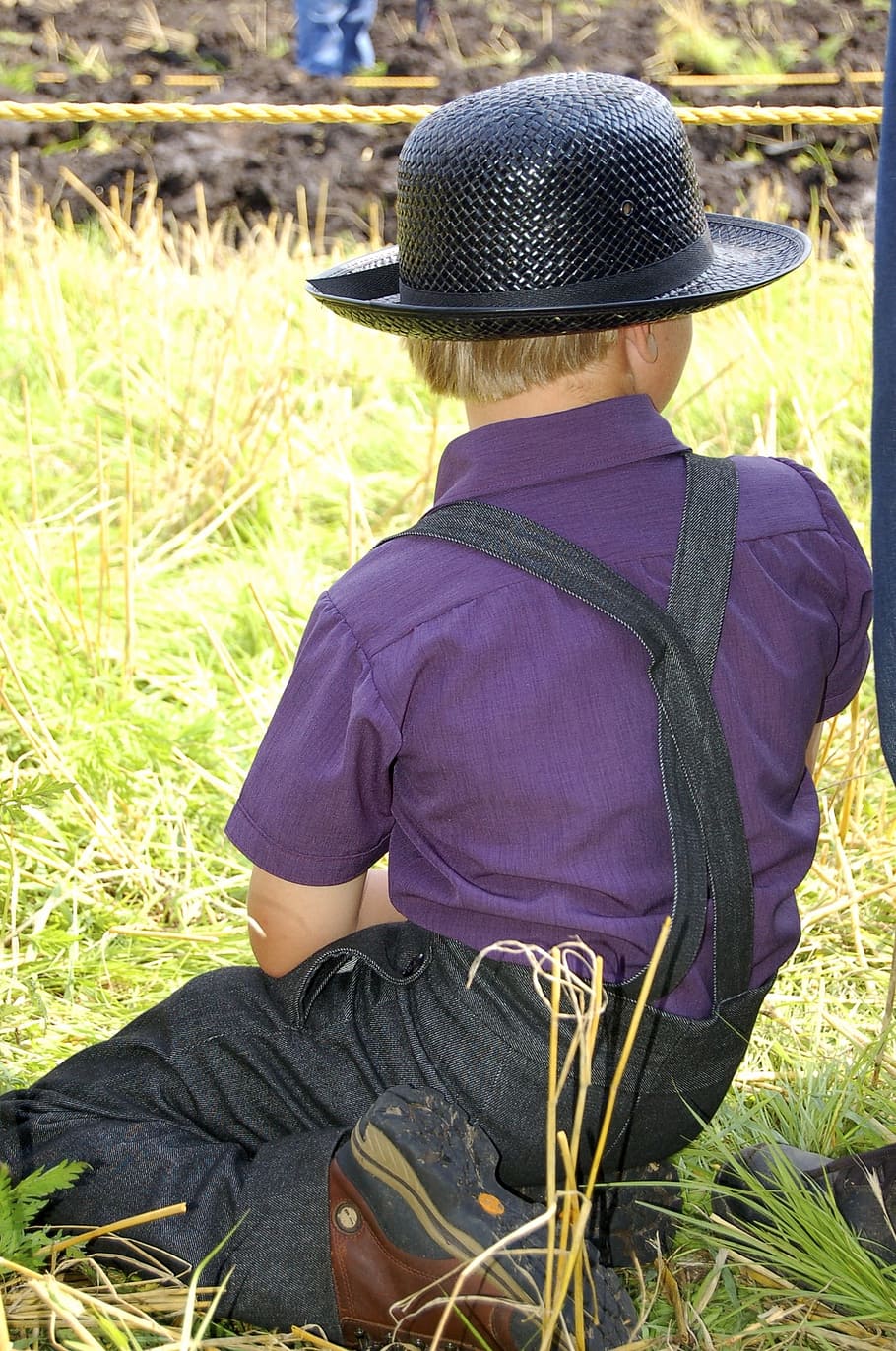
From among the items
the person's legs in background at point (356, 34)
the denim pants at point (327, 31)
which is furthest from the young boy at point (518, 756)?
the person's legs in background at point (356, 34)

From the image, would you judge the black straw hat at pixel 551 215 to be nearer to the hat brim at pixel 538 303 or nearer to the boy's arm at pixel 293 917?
the hat brim at pixel 538 303

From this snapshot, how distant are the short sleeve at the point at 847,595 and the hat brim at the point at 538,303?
0.20 meters

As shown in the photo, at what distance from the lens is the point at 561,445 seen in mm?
1365

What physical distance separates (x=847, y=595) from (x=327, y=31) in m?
8.75

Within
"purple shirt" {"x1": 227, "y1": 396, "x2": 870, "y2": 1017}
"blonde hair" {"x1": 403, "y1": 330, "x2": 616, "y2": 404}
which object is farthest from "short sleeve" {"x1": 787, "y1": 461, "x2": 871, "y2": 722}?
"blonde hair" {"x1": 403, "y1": 330, "x2": 616, "y2": 404}

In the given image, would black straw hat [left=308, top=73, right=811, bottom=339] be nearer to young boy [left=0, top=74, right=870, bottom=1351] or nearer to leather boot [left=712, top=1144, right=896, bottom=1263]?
young boy [left=0, top=74, right=870, bottom=1351]

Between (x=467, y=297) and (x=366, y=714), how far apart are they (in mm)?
391

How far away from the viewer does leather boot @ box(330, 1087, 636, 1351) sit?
1.29 meters

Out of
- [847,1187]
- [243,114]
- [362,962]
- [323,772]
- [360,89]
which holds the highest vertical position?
[243,114]

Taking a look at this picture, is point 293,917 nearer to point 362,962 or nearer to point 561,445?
point 362,962

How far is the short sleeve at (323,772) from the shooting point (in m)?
1.33

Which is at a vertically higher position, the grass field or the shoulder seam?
the shoulder seam

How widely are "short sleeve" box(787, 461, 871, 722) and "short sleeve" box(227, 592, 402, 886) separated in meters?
0.47

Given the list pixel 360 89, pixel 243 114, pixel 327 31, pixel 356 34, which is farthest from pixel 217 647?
pixel 356 34
